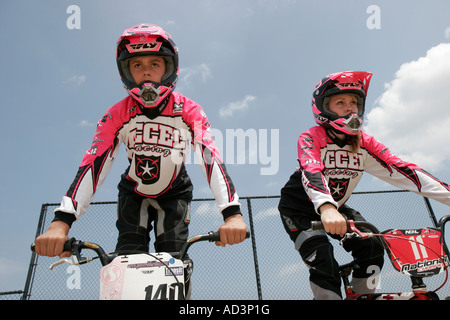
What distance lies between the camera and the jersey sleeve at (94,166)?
2.05 meters

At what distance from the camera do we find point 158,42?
269cm

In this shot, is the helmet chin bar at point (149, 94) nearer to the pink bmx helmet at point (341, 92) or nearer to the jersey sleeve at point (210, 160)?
the jersey sleeve at point (210, 160)

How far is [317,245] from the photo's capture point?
2580 mm

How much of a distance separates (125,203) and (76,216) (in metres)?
0.65

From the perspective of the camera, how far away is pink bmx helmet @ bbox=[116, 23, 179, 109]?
2.54 meters

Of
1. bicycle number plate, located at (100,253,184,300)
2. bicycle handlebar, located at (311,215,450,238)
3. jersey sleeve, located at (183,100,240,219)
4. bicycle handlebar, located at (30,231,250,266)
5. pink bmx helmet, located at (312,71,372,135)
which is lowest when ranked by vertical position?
bicycle number plate, located at (100,253,184,300)

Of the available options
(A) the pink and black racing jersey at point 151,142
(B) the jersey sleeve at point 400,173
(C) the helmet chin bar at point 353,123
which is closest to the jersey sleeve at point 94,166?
(A) the pink and black racing jersey at point 151,142

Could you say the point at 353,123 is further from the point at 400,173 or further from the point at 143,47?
the point at 143,47

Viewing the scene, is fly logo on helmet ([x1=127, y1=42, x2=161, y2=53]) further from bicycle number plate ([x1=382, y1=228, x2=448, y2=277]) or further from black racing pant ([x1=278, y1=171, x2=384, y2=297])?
bicycle number plate ([x1=382, y1=228, x2=448, y2=277])

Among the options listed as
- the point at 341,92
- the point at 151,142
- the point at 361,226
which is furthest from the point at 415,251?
the point at 151,142

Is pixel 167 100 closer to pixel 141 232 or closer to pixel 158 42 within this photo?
pixel 158 42

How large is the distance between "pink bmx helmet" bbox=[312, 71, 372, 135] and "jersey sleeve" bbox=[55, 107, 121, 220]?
206cm

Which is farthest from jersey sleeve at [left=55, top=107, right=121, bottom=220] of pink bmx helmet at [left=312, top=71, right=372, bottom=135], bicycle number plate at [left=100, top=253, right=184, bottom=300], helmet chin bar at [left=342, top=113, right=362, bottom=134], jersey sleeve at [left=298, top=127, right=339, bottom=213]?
helmet chin bar at [left=342, top=113, right=362, bottom=134]
